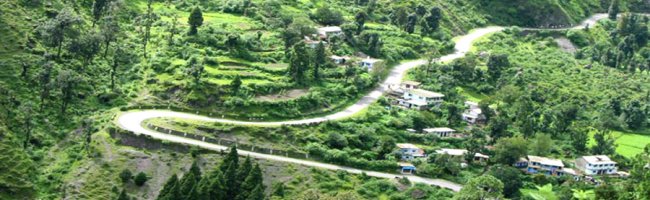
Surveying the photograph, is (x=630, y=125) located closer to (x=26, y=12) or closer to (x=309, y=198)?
(x=309, y=198)

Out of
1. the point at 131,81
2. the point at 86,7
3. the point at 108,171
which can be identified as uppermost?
the point at 86,7

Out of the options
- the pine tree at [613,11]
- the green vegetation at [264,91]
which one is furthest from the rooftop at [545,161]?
the pine tree at [613,11]

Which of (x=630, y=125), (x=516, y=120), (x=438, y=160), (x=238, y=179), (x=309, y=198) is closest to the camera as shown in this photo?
(x=309, y=198)

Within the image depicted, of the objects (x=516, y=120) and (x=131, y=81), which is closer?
(x=131, y=81)

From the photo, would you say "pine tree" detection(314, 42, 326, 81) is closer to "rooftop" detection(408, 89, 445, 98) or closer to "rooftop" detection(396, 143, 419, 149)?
"rooftop" detection(408, 89, 445, 98)

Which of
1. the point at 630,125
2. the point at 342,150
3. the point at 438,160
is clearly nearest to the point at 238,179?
the point at 342,150

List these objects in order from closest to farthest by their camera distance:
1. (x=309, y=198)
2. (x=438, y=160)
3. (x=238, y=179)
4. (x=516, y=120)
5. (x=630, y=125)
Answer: (x=309, y=198), (x=238, y=179), (x=438, y=160), (x=516, y=120), (x=630, y=125)

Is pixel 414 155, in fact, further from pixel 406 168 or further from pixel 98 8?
pixel 98 8

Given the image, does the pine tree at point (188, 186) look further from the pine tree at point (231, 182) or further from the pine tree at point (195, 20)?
the pine tree at point (195, 20)
